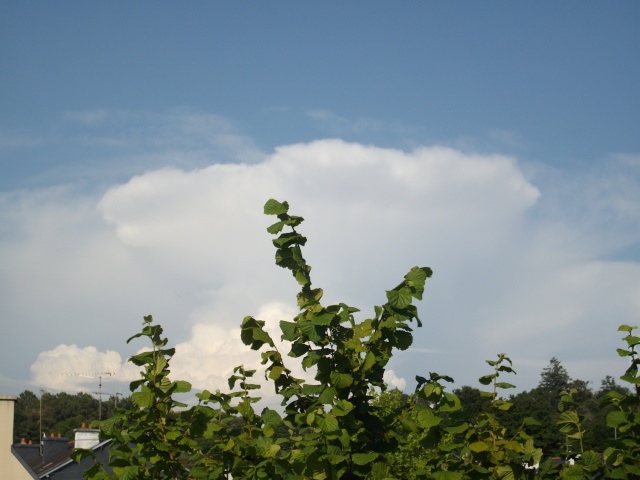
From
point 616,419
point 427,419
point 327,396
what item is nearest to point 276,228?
point 327,396

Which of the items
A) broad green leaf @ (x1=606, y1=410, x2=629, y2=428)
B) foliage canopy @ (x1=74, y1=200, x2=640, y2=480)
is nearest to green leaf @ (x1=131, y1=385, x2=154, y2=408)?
foliage canopy @ (x1=74, y1=200, x2=640, y2=480)

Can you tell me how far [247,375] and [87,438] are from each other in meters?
37.8

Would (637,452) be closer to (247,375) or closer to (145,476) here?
(247,375)

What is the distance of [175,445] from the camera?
582 centimetres

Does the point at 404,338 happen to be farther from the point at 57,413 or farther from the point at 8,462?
the point at 57,413

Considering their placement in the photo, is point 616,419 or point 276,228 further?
point 276,228

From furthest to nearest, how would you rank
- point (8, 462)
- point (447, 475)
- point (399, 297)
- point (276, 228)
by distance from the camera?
1. point (8, 462)
2. point (276, 228)
3. point (399, 297)
4. point (447, 475)

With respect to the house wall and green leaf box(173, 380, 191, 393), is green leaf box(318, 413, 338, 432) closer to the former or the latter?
green leaf box(173, 380, 191, 393)

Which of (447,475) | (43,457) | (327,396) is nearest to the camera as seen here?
(327,396)

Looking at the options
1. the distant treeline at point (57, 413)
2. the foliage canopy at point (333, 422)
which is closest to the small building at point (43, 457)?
the foliage canopy at point (333, 422)

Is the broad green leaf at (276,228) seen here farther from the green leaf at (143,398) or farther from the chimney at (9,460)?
the chimney at (9,460)

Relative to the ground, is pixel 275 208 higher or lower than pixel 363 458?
higher

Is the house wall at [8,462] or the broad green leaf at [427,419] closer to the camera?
the broad green leaf at [427,419]

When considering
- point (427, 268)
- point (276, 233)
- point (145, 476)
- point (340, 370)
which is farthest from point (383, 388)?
point (145, 476)
